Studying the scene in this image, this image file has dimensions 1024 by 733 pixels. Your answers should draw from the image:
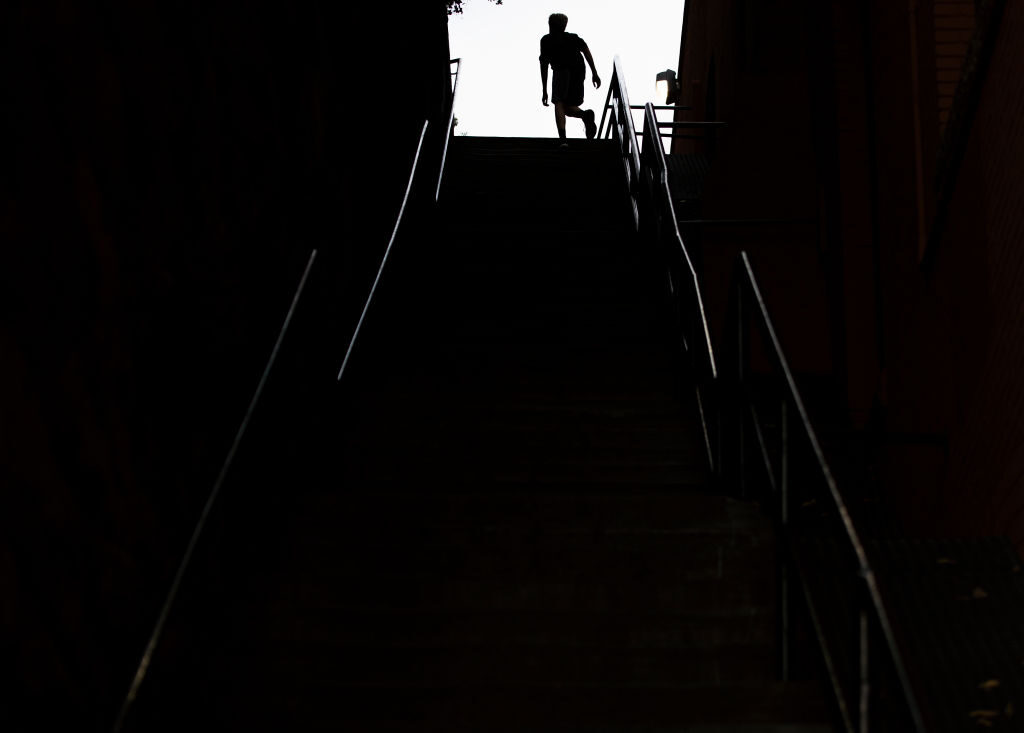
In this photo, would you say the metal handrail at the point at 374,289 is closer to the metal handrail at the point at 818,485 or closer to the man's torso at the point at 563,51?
the metal handrail at the point at 818,485

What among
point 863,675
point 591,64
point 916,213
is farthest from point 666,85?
point 863,675

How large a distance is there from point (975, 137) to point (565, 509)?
2423mm

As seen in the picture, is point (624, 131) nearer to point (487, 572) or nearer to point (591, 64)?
point (591, 64)

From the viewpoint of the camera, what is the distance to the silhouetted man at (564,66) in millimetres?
12977

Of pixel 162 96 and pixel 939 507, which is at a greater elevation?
pixel 162 96

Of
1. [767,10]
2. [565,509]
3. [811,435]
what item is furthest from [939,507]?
[767,10]

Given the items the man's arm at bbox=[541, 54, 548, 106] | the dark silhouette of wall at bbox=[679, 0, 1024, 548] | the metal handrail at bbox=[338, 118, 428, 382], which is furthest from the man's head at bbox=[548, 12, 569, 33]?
the metal handrail at bbox=[338, 118, 428, 382]

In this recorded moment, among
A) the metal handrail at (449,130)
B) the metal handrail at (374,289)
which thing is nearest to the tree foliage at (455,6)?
the metal handrail at (449,130)

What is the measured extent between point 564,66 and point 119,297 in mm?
10255

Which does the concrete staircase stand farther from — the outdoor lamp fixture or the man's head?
the outdoor lamp fixture

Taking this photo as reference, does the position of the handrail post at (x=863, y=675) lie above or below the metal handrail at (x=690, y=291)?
below

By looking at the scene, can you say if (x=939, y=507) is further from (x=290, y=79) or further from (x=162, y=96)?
(x=162, y=96)

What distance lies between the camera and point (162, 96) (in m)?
3.75

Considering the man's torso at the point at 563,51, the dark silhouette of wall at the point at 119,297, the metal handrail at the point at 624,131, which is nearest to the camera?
the dark silhouette of wall at the point at 119,297
